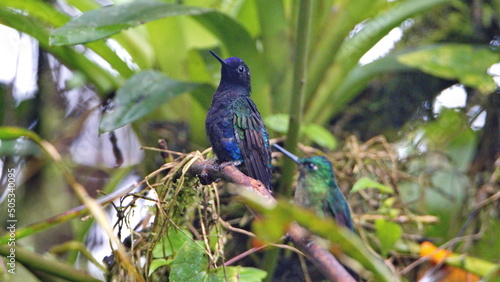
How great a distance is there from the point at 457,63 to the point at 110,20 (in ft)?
4.81

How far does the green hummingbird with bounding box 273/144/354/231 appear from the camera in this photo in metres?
1.34

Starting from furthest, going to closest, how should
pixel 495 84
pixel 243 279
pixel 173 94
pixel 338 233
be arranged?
1. pixel 495 84
2. pixel 173 94
3. pixel 243 279
4. pixel 338 233

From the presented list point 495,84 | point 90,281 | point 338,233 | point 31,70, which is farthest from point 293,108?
point 31,70

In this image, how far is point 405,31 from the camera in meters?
2.68

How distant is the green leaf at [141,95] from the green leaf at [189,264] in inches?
17.0

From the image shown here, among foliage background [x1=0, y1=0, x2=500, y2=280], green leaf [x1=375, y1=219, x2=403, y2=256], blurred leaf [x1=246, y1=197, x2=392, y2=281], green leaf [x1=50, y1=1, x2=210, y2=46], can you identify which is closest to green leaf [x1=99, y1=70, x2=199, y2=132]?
foliage background [x1=0, y1=0, x2=500, y2=280]

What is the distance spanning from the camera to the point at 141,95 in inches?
63.1

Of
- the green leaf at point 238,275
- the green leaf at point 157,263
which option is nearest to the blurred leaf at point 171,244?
the green leaf at point 157,263

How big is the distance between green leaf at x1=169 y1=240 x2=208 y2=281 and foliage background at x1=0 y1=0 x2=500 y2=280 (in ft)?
0.05

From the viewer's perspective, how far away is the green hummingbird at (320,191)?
134 cm

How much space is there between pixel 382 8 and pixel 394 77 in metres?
0.46

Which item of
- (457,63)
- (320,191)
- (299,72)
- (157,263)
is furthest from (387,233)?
(457,63)

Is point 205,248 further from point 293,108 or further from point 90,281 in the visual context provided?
point 293,108

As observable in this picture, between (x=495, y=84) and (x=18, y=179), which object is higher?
(x=495, y=84)
